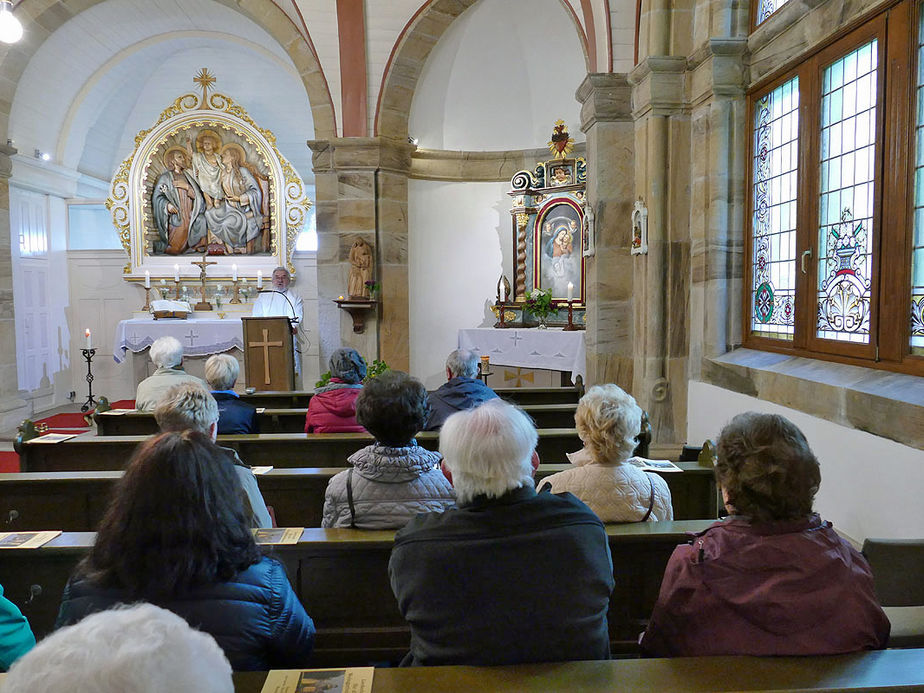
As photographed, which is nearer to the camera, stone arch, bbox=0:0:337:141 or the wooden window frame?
the wooden window frame

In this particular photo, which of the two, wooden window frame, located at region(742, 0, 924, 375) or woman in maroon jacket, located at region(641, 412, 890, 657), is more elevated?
wooden window frame, located at region(742, 0, 924, 375)

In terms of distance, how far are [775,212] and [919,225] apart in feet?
5.29

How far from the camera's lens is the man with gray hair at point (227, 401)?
14.6 ft

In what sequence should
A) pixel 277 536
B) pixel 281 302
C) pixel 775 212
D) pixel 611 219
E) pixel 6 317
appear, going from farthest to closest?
1. pixel 281 302
2. pixel 6 317
3. pixel 611 219
4. pixel 775 212
5. pixel 277 536

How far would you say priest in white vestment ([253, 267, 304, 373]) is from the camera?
11.0m

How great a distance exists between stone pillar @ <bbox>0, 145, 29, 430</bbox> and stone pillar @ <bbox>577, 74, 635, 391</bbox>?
7.21m

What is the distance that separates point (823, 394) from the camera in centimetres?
422

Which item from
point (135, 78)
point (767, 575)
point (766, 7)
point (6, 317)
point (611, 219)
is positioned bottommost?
point (767, 575)

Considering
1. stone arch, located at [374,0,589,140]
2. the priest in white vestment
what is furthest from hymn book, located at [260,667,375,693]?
the priest in white vestment

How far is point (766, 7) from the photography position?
530cm

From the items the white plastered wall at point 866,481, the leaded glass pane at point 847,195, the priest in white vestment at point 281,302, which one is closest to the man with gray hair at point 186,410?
the white plastered wall at point 866,481

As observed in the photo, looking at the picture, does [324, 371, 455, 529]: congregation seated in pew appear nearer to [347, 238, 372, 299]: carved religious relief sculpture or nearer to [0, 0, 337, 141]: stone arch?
[347, 238, 372, 299]: carved religious relief sculpture

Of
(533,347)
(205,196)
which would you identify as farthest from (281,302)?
(533,347)

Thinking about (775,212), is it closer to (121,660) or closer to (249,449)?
(249,449)
